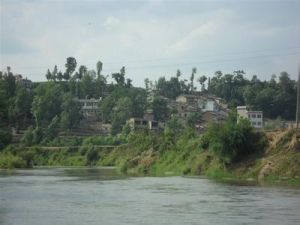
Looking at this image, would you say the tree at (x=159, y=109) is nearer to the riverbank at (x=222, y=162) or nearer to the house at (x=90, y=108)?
the house at (x=90, y=108)

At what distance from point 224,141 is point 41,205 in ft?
95.3

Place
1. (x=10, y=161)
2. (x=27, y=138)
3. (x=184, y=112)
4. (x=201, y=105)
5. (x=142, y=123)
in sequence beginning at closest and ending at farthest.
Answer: (x=10, y=161)
(x=27, y=138)
(x=142, y=123)
(x=184, y=112)
(x=201, y=105)

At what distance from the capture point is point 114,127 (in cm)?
14812

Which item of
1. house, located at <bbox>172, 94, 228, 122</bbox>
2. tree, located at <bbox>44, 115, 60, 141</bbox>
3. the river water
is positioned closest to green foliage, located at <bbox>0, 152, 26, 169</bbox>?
tree, located at <bbox>44, 115, 60, 141</bbox>

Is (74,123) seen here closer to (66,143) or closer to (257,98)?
(66,143)

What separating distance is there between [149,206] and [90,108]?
144m

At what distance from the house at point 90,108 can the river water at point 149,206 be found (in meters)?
128

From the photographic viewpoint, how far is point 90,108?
172m

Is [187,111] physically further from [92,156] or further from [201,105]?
[92,156]

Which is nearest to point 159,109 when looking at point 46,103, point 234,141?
point 46,103

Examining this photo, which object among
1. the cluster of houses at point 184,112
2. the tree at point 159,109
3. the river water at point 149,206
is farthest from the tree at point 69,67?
the river water at point 149,206

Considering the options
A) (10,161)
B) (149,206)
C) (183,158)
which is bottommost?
(10,161)

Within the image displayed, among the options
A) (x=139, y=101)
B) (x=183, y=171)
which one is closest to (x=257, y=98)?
(x=139, y=101)

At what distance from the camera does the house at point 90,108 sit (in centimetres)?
16838
